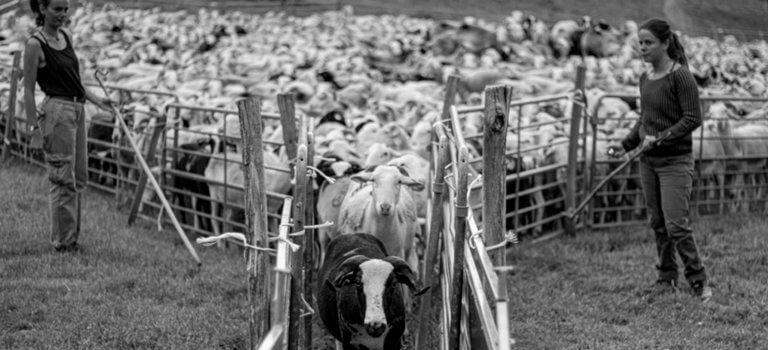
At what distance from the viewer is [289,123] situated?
828 centimetres

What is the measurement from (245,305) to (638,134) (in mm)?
3560

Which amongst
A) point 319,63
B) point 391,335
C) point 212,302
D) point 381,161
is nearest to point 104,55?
point 319,63

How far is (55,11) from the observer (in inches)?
314

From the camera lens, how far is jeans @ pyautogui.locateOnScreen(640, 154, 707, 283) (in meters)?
7.64

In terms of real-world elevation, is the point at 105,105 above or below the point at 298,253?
above

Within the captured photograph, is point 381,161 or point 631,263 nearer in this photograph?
point 631,263

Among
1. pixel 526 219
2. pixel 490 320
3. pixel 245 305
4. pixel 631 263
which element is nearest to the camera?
pixel 490 320

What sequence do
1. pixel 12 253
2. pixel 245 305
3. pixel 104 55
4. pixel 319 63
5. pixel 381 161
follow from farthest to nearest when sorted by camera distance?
pixel 104 55 < pixel 319 63 < pixel 381 161 < pixel 12 253 < pixel 245 305

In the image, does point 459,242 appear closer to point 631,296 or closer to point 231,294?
point 231,294

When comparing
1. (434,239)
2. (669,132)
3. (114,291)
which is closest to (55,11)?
(114,291)

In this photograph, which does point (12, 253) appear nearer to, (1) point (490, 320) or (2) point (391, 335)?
(2) point (391, 335)

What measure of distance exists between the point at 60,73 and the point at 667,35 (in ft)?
16.5

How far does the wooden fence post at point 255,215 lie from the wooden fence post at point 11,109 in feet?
29.5

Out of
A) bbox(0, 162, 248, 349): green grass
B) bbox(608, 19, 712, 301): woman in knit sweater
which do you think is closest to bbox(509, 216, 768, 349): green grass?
bbox(608, 19, 712, 301): woman in knit sweater
